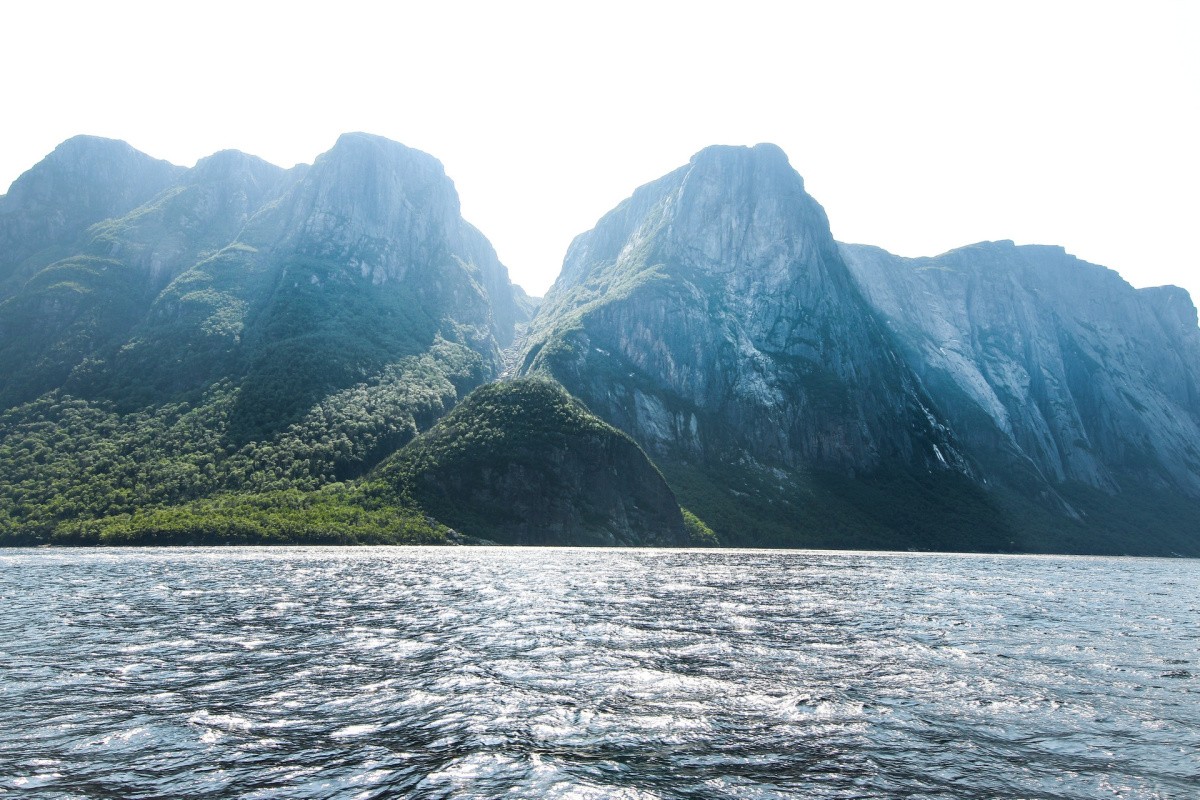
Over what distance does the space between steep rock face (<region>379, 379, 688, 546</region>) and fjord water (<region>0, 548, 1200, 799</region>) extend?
3861 inches

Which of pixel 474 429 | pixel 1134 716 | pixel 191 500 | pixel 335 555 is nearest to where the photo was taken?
pixel 1134 716

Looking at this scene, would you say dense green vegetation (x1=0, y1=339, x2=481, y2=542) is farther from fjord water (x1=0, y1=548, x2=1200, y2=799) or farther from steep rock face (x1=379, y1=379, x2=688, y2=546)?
fjord water (x1=0, y1=548, x2=1200, y2=799)

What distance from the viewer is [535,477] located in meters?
163

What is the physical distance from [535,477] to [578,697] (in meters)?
138

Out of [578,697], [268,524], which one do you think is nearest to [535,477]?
[268,524]

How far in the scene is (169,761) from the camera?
18781 millimetres

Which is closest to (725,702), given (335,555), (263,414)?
(335,555)

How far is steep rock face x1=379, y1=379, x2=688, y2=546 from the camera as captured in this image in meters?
154

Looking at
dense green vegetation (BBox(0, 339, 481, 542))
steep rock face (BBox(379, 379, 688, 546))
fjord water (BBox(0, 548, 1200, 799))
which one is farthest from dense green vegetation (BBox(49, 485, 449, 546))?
fjord water (BBox(0, 548, 1200, 799))

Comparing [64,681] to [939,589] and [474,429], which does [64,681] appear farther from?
[474,429]

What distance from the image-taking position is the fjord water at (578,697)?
1844 cm

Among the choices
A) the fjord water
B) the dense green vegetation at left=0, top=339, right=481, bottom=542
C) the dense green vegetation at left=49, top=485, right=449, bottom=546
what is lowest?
the dense green vegetation at left=49, top=485, right=449, bottom=546

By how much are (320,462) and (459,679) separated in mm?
157853

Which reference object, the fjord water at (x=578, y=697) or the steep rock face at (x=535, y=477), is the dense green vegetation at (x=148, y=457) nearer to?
the steep rock face at (x=535, y=477)
